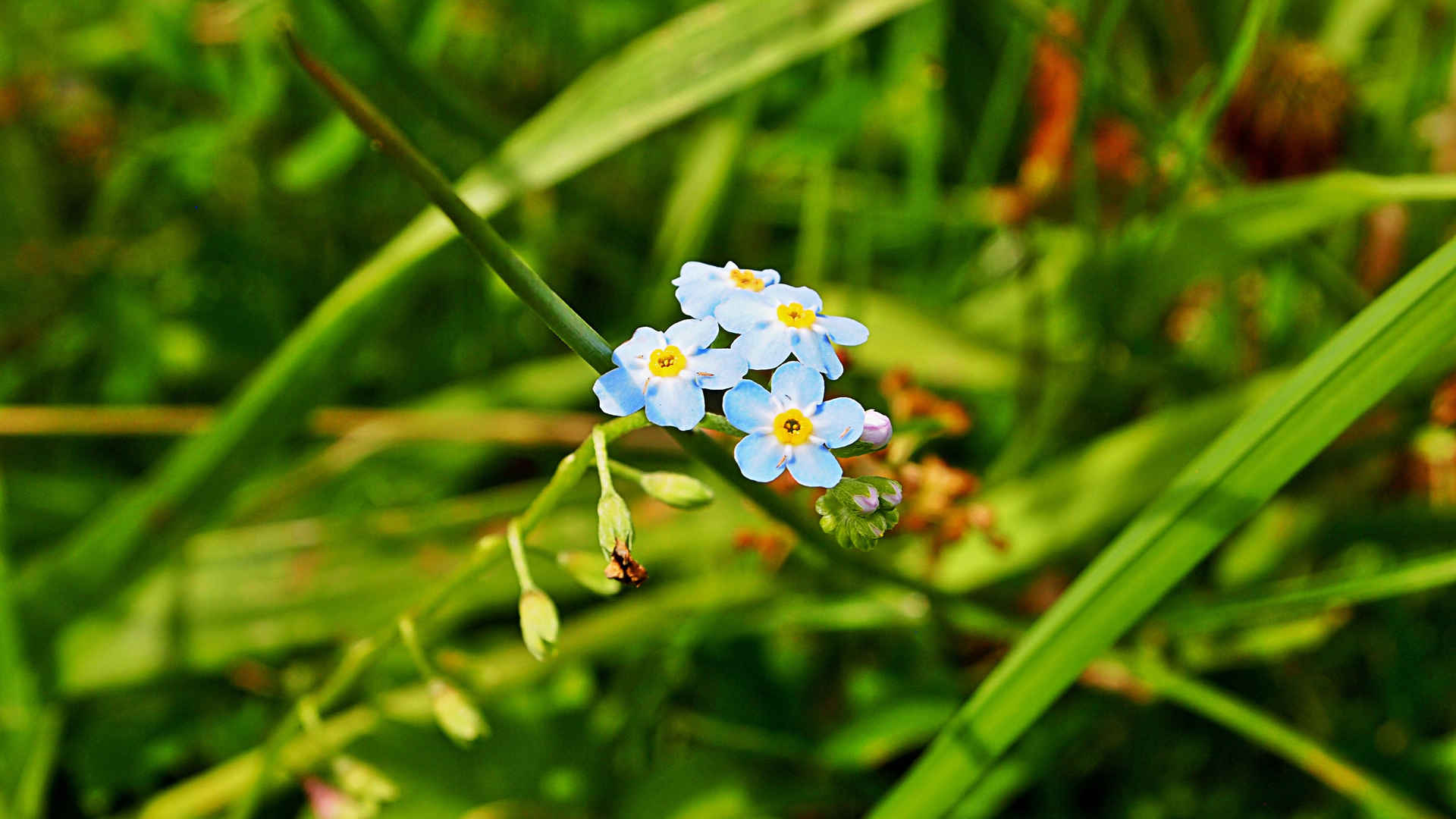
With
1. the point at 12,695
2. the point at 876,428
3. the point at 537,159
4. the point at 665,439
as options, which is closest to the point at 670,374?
the point at 876,428

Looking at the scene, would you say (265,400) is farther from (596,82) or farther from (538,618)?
(538,618)

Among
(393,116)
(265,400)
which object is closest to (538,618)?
(265,400)

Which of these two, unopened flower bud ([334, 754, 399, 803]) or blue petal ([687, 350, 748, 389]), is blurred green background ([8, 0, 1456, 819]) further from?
blue petal ([687, 350, 748, 389])

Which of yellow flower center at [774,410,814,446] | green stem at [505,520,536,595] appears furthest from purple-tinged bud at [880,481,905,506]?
green stem at [505,520,536,595]

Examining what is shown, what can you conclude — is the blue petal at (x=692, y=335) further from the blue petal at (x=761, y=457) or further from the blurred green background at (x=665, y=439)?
the blurred green background at (x=665, y=439)

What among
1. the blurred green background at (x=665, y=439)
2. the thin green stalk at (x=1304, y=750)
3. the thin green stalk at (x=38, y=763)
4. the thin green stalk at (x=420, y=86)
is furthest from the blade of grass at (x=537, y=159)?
the thin green stalk at (x=1304, y=750)

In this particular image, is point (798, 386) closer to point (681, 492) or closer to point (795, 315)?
point (795, 315)
